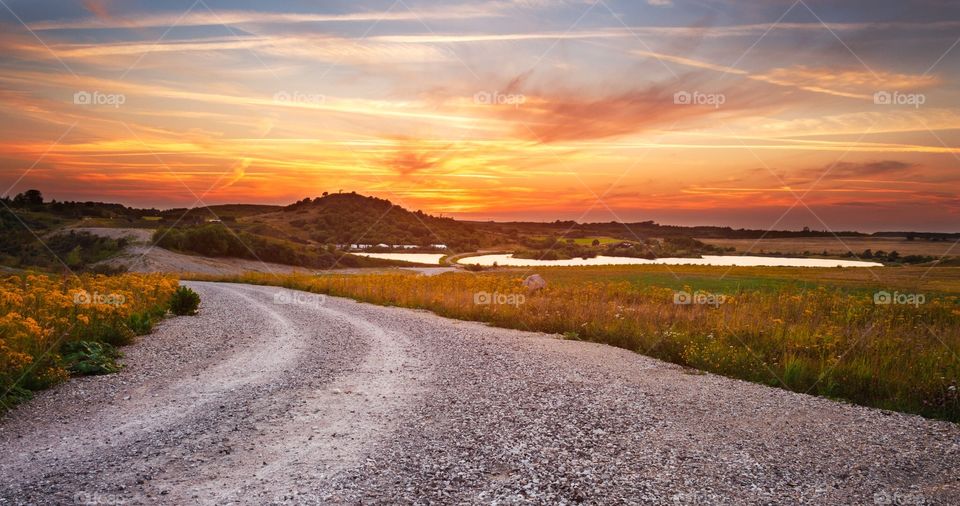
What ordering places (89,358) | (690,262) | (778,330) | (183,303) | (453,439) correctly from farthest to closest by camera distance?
(690,262)
(183,303)
(778,330)
(89,358)
(453,439)

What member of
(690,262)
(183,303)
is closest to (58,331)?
(183,303)

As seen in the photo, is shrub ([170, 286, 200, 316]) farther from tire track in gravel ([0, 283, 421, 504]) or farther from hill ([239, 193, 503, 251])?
hill ([239, 193, 503, 251])

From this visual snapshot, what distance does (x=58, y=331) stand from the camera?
43.3 ft

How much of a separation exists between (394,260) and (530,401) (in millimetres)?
85047

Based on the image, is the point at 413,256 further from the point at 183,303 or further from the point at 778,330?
the point at 778,330

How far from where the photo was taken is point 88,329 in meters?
14.5

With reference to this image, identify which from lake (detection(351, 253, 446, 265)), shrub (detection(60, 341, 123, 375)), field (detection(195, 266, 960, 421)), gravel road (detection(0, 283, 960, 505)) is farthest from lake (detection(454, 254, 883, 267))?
shrub (detection(60, 341, 123, 375))

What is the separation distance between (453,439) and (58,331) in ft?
36.1

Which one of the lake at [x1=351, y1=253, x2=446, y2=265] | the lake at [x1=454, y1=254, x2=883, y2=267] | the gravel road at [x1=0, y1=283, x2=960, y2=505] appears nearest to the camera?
the gravel road at [x1=0, y1=283, x2=960, y2=505]

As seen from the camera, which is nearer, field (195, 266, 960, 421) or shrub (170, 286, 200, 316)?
field (195, 266, 960, 421)

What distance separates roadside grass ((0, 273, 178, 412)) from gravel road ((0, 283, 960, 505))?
57 cm

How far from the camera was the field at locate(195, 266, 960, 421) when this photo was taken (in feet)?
36.3

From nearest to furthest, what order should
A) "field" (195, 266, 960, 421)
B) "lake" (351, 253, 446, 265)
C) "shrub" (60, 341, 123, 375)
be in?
"field" (195, 266, 960, 421), "shrub" (60, 341, 123, 375), "lake" (351, 253, 446, 265)

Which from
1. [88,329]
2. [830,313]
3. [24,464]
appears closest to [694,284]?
[830,313]
